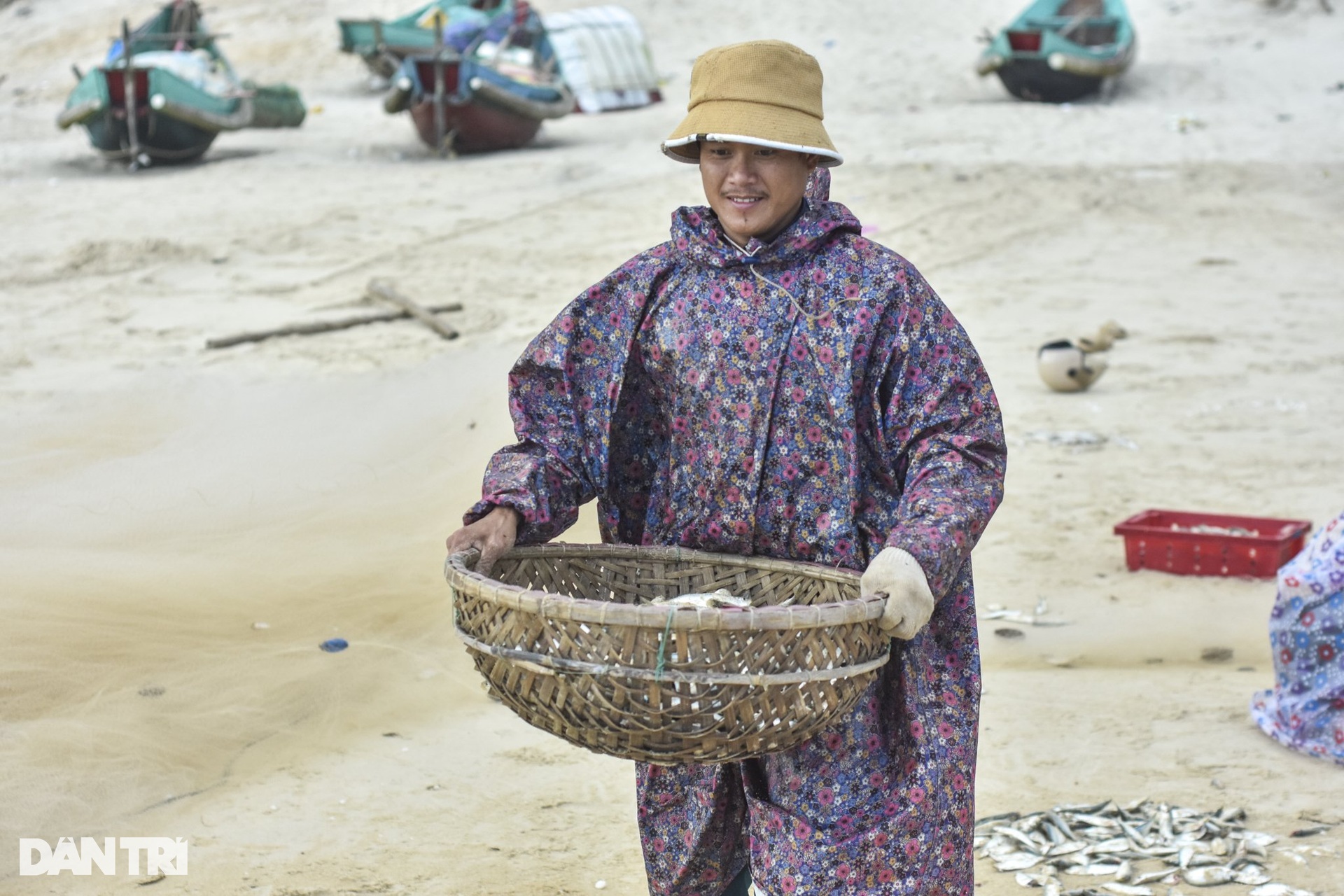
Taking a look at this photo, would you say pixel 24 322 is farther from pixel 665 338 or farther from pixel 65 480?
pixel 665 338

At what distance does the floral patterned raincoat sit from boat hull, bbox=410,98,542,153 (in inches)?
518

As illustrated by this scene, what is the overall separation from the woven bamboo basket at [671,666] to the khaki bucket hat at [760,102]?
72cm

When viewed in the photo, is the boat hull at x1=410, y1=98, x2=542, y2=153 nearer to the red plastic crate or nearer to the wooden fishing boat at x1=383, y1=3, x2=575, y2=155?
the wooden fishing boat at x1=383, y1=3, x2=575, y2=155

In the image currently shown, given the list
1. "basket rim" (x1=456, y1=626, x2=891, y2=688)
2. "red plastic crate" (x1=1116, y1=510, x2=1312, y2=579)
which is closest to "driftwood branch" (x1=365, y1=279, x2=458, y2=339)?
"red plastic crate" (x1=1116, y1=510, x2=1312, y2=579)

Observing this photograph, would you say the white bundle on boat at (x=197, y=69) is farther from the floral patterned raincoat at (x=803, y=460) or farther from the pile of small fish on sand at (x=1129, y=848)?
the floral patterned raincoat at (x=803, y=460)

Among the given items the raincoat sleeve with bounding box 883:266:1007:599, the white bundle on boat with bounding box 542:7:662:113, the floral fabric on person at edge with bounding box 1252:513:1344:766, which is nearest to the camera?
the raincoat sleeve with bounding box 883:266:1007:599

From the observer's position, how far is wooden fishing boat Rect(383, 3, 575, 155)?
49.9ft

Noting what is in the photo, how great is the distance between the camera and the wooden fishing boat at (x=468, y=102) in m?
15.2

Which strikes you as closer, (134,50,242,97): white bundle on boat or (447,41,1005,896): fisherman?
(447,41,1005,896): fisherman

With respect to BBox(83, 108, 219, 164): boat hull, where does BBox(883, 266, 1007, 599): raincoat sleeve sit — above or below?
above

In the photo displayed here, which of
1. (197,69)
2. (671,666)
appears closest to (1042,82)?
(197,69)

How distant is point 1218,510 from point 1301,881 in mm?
3192

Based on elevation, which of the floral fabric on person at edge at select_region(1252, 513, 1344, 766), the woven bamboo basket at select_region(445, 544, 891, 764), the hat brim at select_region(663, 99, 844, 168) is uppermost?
the hat brim at select_region(663, 99, 844, 168)

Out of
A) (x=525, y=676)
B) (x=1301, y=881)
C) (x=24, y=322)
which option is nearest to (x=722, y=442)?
(x=525, y=676)
